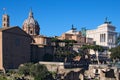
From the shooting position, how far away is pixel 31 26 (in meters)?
55.5

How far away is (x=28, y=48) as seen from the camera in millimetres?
46062

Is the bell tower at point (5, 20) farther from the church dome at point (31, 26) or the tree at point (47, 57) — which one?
the tree at point (47, 57)

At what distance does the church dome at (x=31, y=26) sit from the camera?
5553 centimetres

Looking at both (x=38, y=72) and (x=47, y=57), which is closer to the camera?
(x=38, y=72)

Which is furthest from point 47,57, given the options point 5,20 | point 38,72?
point 38,72

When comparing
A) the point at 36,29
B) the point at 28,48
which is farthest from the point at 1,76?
the point at 36,29

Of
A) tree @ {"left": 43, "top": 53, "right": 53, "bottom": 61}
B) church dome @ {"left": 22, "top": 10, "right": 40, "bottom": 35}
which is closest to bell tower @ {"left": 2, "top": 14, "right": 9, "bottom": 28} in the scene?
church dome @ {"left": 22, "top": 10, "right": 40, "bottom": 35}

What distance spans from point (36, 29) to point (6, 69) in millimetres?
16382

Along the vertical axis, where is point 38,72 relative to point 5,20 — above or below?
below

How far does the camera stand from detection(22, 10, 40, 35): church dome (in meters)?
55.5

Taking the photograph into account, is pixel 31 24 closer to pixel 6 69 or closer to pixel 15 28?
pixel 15 28

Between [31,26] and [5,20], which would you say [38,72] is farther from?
[31,26]

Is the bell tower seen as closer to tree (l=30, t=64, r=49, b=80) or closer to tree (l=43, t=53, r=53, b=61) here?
tree (l=43, t=53, r=53, b=61)

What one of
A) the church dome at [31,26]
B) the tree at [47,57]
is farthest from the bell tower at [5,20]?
the tree at [47,57]
